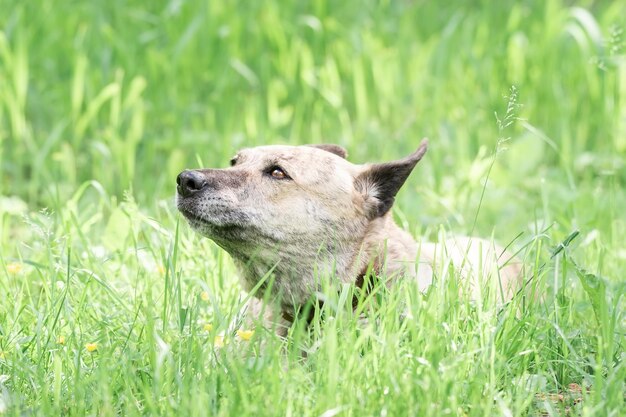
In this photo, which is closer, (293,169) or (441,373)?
(441,373)

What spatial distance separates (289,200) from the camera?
3.84 meters

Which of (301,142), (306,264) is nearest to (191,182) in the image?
(306,264)

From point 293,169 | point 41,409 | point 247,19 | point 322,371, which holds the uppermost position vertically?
point 247,19

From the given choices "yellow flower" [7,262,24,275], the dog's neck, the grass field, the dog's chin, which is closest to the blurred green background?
the grass field

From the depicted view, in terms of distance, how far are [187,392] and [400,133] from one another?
12.9 feet

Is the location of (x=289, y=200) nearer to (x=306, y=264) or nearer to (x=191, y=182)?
(x=306, y=264)

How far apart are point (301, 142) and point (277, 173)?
105 inches

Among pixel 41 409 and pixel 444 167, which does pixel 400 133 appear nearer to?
pixel 444 167

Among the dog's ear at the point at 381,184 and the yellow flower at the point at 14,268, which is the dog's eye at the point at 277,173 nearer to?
the dog's ear at the point at 381,184

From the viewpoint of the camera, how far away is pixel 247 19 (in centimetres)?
704

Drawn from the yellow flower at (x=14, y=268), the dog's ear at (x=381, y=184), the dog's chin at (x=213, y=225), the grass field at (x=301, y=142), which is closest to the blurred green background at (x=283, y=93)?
the grass field at (x=301, y=142)

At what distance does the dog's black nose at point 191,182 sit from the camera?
3.70 metres

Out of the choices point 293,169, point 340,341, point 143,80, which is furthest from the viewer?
point 143,80

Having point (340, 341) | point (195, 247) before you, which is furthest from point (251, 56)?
point (340, 341)
